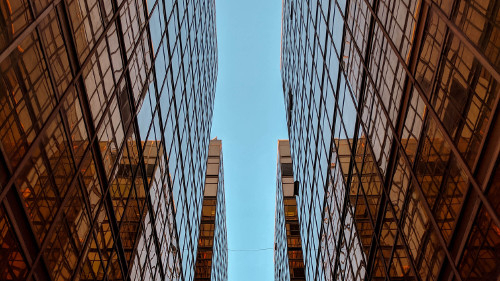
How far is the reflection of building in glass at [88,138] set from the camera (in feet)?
31.8

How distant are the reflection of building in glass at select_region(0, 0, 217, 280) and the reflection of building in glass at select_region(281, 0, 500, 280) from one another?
9.71 m

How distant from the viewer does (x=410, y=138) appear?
13969mm

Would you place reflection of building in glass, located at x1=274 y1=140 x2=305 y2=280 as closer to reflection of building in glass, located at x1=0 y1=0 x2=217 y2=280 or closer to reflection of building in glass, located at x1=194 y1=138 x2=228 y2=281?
reflection of building in glass, located at x1=194 y1=138 x2=228 y2=281

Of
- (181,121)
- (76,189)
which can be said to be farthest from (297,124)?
(76,189)

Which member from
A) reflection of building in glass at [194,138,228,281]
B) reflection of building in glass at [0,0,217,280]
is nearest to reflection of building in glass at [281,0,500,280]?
reflection of building in glass at [0,0,217,280]

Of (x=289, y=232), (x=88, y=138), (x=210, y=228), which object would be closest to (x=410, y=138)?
(x=88, y=138)

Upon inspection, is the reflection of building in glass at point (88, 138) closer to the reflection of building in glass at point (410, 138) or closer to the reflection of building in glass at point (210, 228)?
the reflection of building in glass at point (410, 138)

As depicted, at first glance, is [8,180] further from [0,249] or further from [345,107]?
[345,107]

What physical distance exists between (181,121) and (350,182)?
13180mm

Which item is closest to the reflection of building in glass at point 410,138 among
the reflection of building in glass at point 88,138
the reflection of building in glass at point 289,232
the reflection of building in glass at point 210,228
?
the reflection of building in glass at point 88,138

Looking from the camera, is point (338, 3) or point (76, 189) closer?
point (76, 189)

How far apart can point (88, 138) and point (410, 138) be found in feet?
34.7

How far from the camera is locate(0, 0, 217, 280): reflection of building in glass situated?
9688 mm

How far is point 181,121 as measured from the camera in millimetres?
29562
